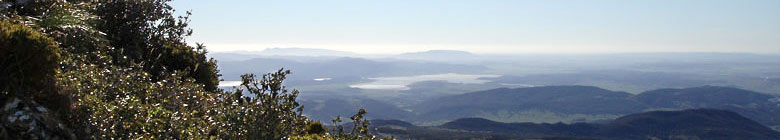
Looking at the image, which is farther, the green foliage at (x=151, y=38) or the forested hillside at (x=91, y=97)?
the green foliage at (x=151, y=38)

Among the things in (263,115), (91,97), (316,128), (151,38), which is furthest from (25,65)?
(151,38)

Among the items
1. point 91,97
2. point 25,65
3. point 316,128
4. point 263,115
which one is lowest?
point 316,128

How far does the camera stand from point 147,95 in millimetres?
12289

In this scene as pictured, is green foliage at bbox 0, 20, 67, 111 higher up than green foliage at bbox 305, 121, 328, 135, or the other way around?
green foliage at bbox 0, 20, 67, 111

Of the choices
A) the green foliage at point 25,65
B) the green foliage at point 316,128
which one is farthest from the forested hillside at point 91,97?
the green foliage at point 316,128

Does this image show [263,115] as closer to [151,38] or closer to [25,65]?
[25,65]

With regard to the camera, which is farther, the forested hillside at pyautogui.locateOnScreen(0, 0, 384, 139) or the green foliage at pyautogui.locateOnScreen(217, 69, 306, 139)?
the green foliage at pyautogui.locateOnScreen(217, 69, 306, 139)

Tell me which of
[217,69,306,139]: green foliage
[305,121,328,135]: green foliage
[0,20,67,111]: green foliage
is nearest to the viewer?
[0,20,67,111]: green foliage

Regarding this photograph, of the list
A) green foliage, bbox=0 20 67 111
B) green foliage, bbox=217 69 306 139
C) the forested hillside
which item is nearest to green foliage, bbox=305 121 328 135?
the forested hillside

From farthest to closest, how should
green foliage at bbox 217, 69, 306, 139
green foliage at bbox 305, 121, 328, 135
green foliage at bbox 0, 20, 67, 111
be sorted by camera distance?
green foliage at bbox 305, 121, 328, 135 < green foliage at bbox 217, 69, 306, 139 < green foliage at bbox 0, 20, 67, 111

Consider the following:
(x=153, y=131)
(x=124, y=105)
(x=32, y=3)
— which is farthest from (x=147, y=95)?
(x=32, y=3)

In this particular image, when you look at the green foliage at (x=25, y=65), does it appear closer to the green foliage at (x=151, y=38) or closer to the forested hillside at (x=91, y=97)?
the forested hillside at (x=91, y=97)

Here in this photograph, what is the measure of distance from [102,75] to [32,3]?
355 centimetres

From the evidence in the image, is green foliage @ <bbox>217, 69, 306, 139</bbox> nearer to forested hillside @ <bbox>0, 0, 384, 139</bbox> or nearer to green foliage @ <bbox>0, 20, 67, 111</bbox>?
forested hillside @ <bbox>0, 0, 384, 139</bbox>
